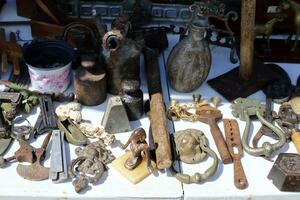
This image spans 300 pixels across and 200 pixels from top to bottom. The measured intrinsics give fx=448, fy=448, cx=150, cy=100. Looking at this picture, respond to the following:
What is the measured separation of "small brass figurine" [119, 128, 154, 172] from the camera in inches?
55.7

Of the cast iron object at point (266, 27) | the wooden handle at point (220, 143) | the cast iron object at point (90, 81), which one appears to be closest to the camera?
the wooden handle at point (220, 143)

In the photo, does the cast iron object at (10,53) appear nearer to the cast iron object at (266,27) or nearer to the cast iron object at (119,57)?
the cast iron object at (119,57)

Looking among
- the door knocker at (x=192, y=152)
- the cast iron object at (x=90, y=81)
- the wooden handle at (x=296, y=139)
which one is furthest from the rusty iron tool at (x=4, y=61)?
the wooden handle at (x=296, y=139)

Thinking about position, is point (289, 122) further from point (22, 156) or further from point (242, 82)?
point (22, 156)

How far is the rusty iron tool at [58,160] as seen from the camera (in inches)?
55.0

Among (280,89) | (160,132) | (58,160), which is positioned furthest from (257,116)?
(58,160)

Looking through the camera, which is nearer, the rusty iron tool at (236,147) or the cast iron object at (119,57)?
the rusty iron tool at (236,147)

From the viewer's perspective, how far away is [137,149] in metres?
1.42

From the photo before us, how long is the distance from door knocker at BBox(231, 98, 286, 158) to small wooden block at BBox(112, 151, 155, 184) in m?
0.35

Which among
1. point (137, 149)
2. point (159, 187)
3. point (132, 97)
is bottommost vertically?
point (159, 187)

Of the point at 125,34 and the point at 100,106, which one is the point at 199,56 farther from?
the point at 100,106

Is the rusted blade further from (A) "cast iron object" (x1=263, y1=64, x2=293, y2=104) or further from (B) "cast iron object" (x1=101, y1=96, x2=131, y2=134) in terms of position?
(A) "cast iron object" (x1=263, y1=64, x2=293, y2=104)

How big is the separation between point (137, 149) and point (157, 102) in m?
0.25

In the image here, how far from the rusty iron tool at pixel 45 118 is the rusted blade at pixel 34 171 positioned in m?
0.14
